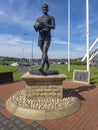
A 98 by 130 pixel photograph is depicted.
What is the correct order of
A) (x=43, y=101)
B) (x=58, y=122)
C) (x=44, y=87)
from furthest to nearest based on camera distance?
(x=44, y=87)
(x=43, y=101)
(x=58, y=122)

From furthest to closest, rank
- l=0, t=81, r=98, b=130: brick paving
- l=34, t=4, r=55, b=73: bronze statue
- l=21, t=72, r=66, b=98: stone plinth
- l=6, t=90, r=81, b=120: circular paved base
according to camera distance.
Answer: l=34, t=4, r=55, b=73: bronze statue → l=21, t=72, r=66, b=98: stone plinth → l=6, t=90, r=81, b=120: circular paved base → l=0, t=81, r=98, b=130: brick paving

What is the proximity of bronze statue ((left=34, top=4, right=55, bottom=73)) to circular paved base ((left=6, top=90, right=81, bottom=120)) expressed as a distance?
158 centimetres

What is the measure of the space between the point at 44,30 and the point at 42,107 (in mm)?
3559

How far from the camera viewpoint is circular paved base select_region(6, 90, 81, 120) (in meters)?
5.36

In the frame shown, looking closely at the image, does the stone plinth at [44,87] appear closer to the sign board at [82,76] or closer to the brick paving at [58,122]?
the brick paving at [58,122]

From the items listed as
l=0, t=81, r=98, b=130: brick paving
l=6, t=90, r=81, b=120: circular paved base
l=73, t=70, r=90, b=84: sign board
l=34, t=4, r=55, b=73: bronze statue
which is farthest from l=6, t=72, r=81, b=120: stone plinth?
l=73, t=70, r=90, b=84: sign board

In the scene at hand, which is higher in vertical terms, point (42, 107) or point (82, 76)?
point (82, 76)

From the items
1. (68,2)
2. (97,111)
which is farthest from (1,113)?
(68,2)

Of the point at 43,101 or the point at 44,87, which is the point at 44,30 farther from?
the point at 43,101

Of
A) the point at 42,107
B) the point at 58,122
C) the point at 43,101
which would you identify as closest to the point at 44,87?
the point at 43,101

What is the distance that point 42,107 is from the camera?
226 inches

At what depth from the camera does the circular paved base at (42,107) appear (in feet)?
17.6

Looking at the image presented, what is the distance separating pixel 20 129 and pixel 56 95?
8.79ft

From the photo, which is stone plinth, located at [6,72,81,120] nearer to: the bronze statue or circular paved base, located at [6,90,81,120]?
circular paved base, located at [6,90,81,120]
